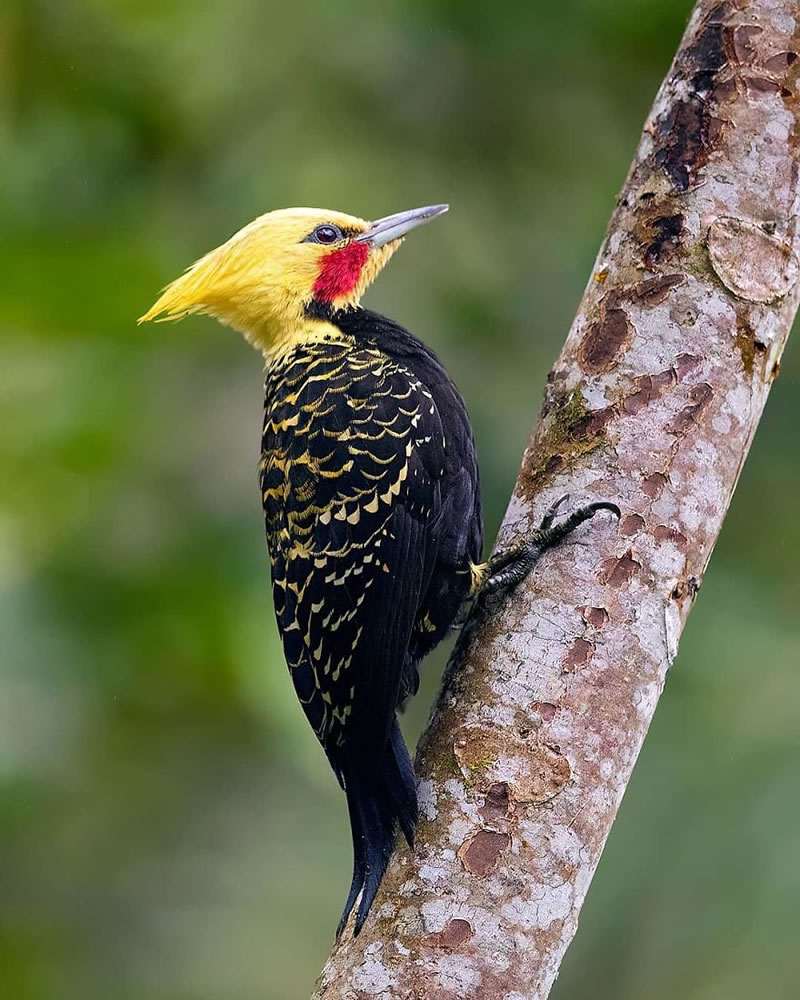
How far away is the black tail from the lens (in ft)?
8.63

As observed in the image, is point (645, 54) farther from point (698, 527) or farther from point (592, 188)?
point (698, 527)

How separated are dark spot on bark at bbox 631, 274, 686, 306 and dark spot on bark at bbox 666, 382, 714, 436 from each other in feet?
0.70

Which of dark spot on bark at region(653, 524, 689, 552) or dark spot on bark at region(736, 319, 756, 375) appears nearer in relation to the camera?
dark spot on bark at region(653, 524, 689, 552)

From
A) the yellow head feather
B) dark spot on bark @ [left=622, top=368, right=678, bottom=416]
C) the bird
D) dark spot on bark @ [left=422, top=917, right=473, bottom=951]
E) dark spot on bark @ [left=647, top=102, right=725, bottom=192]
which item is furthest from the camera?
the yellow head feather

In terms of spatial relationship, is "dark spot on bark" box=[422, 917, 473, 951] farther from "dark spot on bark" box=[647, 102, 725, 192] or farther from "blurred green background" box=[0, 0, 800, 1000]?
"blurred green background" box=[0, 0, 800, 1000]

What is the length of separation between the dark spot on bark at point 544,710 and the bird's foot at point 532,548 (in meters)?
0.35

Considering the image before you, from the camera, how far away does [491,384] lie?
20.2 ft

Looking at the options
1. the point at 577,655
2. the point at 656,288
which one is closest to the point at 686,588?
the point at 577,655

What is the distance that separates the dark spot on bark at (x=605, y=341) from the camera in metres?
2.88

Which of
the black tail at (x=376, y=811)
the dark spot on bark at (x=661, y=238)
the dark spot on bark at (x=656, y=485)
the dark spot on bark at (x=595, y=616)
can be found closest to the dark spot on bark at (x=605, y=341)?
the dark spot on bark at (x=661, y=238)

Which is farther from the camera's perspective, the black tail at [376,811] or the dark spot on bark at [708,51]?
the dark spot on bark at [708,51]

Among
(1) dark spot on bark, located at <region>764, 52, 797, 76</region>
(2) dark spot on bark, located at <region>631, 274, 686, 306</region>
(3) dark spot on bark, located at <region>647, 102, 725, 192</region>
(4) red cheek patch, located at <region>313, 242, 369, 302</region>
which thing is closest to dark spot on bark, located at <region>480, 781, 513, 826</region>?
(2) dark spot on bark, located at <region>631, 274, 686, 306</region>

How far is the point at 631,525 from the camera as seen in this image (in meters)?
2.73

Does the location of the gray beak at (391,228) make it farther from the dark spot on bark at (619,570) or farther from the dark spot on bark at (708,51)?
the dark spot on bark at (619,570)
